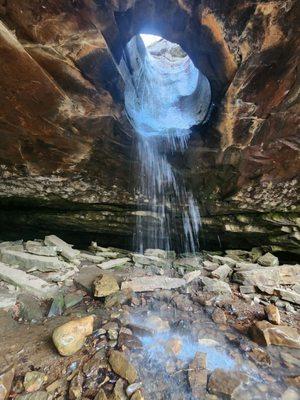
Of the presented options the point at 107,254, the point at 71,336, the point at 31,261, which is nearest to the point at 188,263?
the point at 107,254

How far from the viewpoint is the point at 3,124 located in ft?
13.1

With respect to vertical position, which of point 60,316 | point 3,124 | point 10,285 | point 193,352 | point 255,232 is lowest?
point 193,352

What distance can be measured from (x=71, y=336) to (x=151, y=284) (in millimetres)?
1859

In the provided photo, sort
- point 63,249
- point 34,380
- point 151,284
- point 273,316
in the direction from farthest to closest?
point 63,249 < point 151,284 < point 273,316 < point 34,380

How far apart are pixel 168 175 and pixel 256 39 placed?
2.94m

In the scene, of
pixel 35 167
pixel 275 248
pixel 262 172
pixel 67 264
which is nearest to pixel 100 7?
pixel 35 167

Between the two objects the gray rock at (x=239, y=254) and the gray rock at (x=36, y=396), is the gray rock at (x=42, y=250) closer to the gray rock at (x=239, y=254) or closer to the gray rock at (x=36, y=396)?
the gray rock at (x=36, y=396)

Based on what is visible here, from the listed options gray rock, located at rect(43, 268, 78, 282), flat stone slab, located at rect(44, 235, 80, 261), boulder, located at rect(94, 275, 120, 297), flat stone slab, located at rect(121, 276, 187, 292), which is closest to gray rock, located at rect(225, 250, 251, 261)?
flat stone slab, located at rect(121, 276, 187, 292)

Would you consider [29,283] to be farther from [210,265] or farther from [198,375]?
[210,265]

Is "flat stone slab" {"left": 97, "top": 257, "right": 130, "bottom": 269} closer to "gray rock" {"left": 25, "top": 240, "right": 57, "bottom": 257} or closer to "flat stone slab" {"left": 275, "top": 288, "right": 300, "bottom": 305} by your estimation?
"gray rock" {"left": 25, "top": 240, "right": 57, "bottom": 257}

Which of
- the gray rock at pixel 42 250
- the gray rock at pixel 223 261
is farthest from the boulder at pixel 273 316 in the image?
the gray rock at pixel 42 250

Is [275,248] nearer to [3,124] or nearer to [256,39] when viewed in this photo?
[256,39]

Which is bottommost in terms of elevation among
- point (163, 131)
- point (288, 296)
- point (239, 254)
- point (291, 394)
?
point (291, 394)

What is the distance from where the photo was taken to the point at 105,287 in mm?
4035
